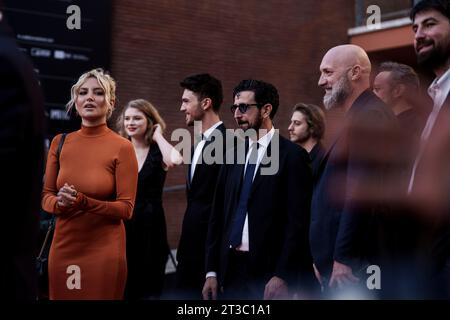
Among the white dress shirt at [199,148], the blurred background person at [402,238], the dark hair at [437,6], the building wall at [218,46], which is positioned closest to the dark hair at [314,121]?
the white dress shirt at [199,148]

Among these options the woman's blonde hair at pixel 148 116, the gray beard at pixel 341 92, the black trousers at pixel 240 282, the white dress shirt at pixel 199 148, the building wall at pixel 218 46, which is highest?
the building wall at pixel 218 46

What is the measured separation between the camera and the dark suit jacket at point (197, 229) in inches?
199

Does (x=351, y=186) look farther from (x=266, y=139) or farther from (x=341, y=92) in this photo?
(x=266, y=139)

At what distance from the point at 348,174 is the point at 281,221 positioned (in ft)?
2.26

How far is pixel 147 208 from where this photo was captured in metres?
5.45

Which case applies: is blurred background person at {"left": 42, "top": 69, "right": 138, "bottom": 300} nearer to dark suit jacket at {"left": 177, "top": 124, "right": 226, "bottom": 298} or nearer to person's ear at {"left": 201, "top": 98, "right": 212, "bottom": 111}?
dark suit jacket at {"left": 177, "top": 124, "right": 226, "bottom": 298}

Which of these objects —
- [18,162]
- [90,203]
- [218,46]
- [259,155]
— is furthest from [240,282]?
[218,46]

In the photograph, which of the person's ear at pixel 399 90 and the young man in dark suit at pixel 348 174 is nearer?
the young man in dark suit at pixel 348 174

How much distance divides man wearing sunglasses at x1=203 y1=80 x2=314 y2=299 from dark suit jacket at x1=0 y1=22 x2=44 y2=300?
2.16 meters

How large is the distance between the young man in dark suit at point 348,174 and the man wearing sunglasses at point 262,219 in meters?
0.15

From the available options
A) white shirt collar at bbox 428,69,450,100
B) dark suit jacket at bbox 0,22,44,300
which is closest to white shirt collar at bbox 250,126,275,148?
white shirt collar at bbox 428,69,450,100

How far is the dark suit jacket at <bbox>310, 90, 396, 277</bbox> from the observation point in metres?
3.67

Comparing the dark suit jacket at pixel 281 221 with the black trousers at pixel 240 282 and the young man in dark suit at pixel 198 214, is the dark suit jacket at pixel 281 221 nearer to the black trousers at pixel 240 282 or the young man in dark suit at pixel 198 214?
the black trousers at pixel 240 282

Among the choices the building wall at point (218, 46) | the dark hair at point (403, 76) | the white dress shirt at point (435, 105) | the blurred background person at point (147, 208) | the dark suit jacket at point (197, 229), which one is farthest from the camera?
the building wall at point (218, 46)
